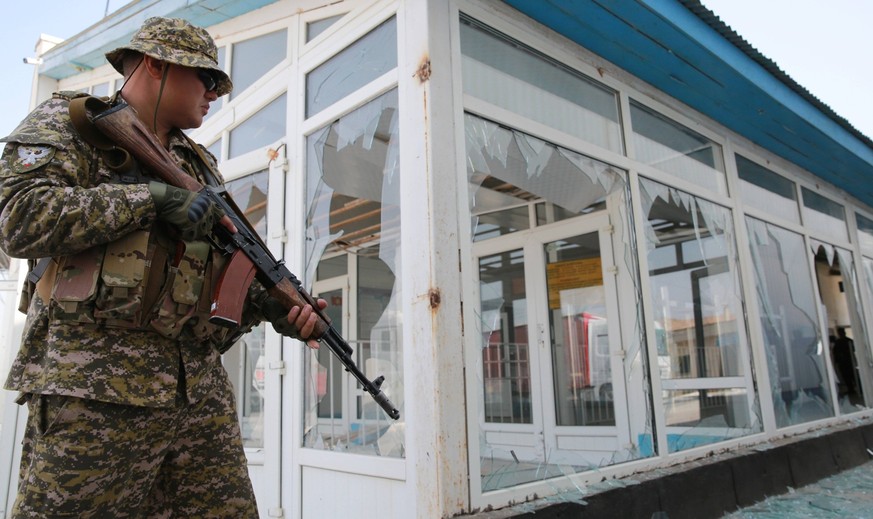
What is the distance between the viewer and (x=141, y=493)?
4.60 feet

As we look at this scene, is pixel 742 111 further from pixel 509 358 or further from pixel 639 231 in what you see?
pixel 509 358

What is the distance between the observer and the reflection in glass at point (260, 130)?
3.45m

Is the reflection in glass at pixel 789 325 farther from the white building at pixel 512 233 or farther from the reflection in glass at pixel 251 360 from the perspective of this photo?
the reflection in glass at pixel 251 360

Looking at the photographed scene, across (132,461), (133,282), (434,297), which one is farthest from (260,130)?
(132,461)

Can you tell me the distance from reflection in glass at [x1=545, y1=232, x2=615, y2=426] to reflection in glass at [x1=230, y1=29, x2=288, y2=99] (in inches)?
112

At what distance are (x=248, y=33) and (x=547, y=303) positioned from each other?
3.25m

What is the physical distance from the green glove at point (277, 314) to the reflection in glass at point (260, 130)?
1843 mm

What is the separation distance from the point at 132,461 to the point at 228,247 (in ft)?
1.95

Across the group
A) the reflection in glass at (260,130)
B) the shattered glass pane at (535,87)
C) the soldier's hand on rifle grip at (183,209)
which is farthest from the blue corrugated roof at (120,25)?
the soldier's hand on rifle grip at (183,209)

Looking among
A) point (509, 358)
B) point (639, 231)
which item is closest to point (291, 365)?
point (639, 231)

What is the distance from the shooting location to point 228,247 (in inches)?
64.2

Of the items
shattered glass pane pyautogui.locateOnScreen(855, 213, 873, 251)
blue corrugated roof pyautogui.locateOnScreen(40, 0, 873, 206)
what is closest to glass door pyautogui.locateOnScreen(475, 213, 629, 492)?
blue corrugated roof pyautogui.locateOnScreen(40, 0, 873, 206)

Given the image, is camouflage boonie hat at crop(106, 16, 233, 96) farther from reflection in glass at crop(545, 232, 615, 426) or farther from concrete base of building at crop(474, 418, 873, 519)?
reflection in glass at crop(545, 232, 615, 426)

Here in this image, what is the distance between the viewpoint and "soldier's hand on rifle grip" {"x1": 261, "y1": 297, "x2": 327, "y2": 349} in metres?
1.71
